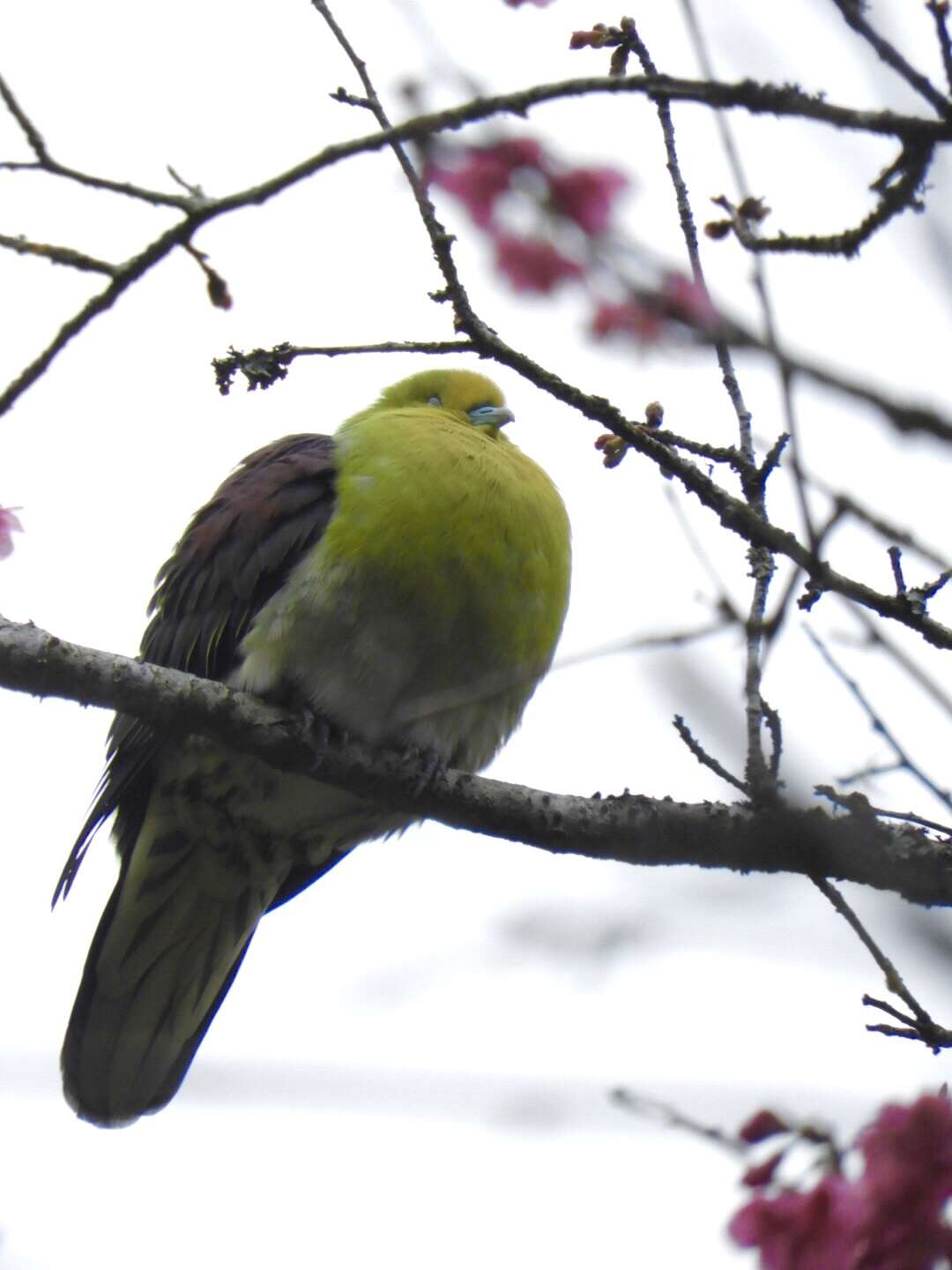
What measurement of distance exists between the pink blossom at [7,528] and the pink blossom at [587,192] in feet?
4.68

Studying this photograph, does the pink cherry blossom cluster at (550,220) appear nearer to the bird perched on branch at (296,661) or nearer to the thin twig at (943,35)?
the thin twig at (943,35)

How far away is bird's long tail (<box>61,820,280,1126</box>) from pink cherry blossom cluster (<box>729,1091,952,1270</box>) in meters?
2.85

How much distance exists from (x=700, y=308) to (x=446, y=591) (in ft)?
8.43

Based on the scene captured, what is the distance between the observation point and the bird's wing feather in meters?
4.27

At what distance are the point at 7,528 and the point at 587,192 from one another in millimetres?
1493

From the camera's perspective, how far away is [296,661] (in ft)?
13.2

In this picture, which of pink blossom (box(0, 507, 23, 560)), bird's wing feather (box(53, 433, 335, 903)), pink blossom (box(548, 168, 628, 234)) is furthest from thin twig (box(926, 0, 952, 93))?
bird's wing feather (box(53, 433, 335, 903))

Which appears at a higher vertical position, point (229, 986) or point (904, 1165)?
point (229, 986)

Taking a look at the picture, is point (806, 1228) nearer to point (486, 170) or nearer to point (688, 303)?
point (688, 303)

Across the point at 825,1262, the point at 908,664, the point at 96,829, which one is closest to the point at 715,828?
the point at 825,1262

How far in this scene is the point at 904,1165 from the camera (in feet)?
5.75

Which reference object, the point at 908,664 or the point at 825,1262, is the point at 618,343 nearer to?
the point at 908,664

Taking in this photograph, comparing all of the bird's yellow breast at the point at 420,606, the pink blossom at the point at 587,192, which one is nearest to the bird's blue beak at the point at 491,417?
the bird's yellow breast at the point at 420,606

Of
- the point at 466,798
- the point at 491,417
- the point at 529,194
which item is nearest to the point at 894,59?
the point at 529,194
